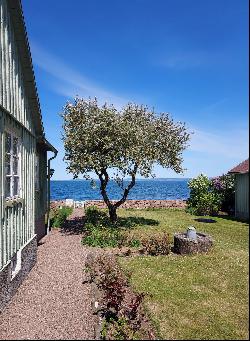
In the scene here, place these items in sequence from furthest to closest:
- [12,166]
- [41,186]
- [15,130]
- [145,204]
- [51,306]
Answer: [145,204] < [41,186] < [15,130] < [12,166] < [51,306]

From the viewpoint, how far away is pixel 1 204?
8.70 meters

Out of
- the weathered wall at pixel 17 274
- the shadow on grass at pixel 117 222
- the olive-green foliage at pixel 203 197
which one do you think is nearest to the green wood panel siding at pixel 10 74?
the weathered wall at pixel 17 274

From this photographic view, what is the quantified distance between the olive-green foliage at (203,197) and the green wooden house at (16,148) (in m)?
18.8

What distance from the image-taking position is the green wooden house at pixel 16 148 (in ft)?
29.5

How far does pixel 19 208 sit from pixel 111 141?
31.4 feet

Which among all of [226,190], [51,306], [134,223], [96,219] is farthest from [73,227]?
[226,190]

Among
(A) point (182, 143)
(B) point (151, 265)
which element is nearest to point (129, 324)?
(B) point (151, 265)

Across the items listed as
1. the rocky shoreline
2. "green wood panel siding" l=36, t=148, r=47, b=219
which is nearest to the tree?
"green wood panel siding" l=36, t=148, r=47, b=219

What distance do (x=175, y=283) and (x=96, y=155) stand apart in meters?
10.8

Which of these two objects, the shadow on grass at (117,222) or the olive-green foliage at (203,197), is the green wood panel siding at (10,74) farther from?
the olive-green foliage at (203,197)

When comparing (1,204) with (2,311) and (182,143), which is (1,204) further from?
(182,143)

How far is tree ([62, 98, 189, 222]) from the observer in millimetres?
19938

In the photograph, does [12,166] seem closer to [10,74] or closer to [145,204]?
[10,74]

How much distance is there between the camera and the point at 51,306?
8.83 metres
